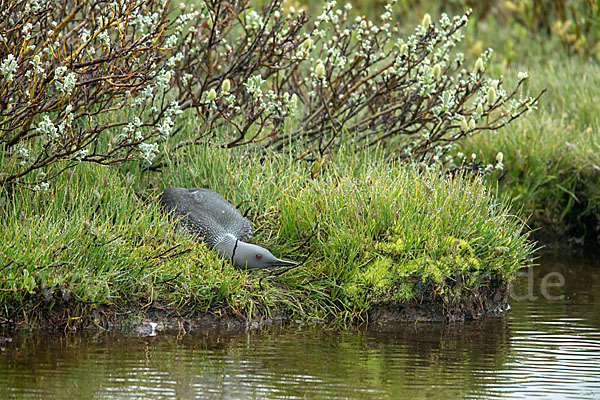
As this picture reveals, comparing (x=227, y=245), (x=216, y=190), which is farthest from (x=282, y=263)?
(x=216, y=190)

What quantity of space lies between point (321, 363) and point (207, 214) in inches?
75.7

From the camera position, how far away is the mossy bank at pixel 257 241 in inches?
243

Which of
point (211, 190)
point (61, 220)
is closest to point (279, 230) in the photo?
point (211, 190)

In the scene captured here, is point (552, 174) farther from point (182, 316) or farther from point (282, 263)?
point (182, 316)

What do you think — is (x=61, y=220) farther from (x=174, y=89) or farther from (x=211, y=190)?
(x=174, y=89)

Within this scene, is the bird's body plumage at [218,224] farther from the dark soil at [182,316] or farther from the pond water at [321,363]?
the pond water at [321,363]

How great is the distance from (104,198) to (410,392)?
307 cm

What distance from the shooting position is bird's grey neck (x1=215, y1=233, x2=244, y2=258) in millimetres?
6816

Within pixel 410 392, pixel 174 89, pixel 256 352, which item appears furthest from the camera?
pixel 174 89

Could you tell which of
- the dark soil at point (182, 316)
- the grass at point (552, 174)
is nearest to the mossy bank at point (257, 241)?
the dark soil at point (182, 316)

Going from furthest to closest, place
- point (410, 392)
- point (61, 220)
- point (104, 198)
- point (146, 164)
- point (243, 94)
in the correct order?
point (243, 94) < point (146, 164) < point (104, 198) < point (61, 220) < point (410, 392)

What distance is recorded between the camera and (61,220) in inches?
257

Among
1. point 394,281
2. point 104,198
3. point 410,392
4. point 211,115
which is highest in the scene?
point 211,115

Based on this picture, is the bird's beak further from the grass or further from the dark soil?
the grass
